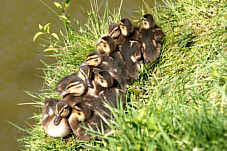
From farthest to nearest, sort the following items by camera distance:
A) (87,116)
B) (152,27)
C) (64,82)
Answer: (152,27) → (64,82) → (87,116)

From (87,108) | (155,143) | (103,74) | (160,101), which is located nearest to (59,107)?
(87,108)

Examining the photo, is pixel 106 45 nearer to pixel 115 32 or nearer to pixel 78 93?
pixel 115 32

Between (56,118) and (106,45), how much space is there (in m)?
0.83

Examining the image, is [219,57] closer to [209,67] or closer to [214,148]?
[209,67]

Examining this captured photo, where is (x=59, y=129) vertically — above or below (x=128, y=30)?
below

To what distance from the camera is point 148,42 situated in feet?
11.4

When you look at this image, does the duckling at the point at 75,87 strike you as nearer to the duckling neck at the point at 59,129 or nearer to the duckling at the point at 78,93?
the duckling at the point at 78,93

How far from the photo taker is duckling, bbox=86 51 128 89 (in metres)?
3.26

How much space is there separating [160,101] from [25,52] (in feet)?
8.34

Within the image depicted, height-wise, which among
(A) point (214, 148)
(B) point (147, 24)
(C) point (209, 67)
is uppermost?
(B) point (147, 24)

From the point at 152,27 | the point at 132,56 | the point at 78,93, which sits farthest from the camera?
the point at 152,27

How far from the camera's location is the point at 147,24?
3.48 metres

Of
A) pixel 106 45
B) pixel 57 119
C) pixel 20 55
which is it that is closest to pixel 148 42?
pixel 106 45

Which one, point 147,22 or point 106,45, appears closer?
point 106,45
